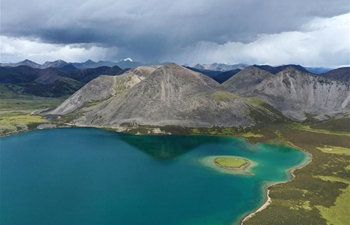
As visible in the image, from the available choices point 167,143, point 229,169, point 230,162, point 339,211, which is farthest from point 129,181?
point 339,211

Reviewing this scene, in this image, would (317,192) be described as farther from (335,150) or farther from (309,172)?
(335,150)

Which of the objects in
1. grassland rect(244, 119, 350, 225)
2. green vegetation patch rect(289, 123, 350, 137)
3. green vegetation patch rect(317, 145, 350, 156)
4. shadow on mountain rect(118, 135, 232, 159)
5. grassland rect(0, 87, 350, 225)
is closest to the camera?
grassland rect(244, 119, 350, 225)

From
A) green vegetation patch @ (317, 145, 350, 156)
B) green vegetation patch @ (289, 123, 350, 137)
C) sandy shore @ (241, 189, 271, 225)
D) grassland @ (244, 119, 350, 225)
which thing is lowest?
sandy shore @ (241, 189, 271, 225)

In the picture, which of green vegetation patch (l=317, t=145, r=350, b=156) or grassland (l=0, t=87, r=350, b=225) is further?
green vegetation patch (l=317, t=145, r=350, b=156)

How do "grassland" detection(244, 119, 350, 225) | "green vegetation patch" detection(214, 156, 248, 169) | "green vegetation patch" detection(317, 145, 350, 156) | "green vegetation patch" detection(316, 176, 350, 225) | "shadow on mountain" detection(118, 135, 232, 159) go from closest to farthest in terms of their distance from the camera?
"green vegetation patch" detection(316, 176, 350, 225), "grassland" detection(244, 119, 350, 225), "green vegetation patch" detection(214, 156, 248, 169), "green vegetation patch" detection(317, 145, 350, 156), "shadow on mountain" detection(118, 135, 232, 159)

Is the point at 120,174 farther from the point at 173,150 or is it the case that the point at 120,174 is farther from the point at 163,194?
the point at 173,150

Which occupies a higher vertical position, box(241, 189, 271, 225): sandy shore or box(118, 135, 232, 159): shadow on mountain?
box(118, 135, 232, 159): shadow on mountain

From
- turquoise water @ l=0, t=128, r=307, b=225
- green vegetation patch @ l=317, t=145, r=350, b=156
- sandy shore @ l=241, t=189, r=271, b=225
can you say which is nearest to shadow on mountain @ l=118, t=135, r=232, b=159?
turquoise water @ l=0, t=128, r=307, b=225

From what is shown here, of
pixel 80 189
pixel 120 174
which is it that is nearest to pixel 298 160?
pixel 120 174

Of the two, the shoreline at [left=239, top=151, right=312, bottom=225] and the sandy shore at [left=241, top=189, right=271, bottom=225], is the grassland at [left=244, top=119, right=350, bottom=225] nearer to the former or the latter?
the sandy shore at [left=241, top=189, right=271, bottom=225]
